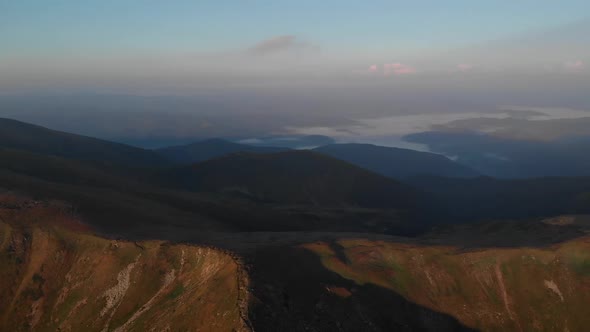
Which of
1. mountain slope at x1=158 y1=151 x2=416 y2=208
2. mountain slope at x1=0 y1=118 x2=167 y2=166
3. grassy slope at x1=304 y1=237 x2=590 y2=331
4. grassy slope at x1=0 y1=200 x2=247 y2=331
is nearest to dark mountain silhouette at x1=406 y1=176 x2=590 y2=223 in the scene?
mountain slope at x1=158 y1=151 x2=416 y2=208

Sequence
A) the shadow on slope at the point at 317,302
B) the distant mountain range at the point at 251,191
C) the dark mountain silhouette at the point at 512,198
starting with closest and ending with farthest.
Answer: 1. the shadow on slope at the point at 317,302
2. the distant mountain range at the point at 251,191
3. the dark mountain silhouette at the point at 512,198

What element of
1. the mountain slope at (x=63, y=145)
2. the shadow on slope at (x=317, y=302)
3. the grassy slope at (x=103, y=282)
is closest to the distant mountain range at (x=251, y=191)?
the mountain slope at (x=63, y=145)

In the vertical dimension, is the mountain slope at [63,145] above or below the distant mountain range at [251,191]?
above

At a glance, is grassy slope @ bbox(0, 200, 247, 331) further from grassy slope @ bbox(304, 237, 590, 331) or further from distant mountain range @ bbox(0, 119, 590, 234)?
grassy slope @ bbox(304, 237, 590, 331)

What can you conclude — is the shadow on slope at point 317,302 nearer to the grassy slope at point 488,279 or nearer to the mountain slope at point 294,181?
the grassy slope at point 488,279

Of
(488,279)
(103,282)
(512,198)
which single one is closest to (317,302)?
(488,279)

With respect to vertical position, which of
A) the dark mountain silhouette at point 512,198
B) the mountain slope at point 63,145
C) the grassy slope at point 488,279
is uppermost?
the mountain slope at point 63,145

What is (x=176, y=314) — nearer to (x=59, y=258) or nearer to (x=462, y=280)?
(x=59, y=258)
